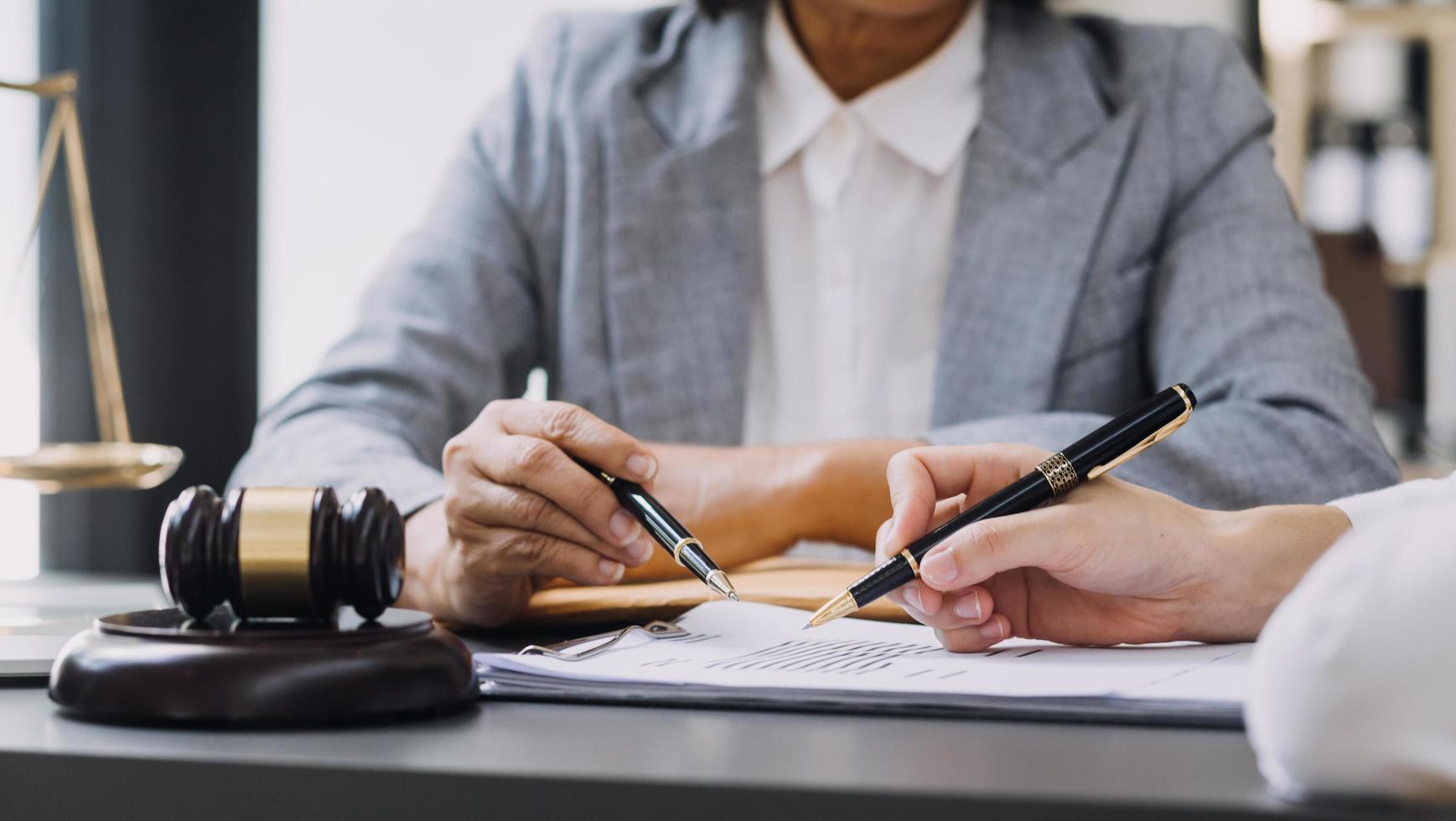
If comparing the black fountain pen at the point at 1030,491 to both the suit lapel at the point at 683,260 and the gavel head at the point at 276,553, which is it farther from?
the suit lapel at the point at 683,260

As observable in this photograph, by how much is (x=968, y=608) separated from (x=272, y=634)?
0.29m

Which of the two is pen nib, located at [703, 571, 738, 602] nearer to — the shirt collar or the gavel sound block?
the gavel sound block

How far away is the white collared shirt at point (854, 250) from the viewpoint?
1272 millimetres

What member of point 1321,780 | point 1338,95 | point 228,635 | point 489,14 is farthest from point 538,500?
point 1338,95

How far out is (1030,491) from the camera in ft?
1.85

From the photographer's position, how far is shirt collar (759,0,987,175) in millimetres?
1285

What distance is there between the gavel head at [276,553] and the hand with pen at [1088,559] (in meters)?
0.22

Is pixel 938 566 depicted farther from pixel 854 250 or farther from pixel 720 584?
pixel 854 250

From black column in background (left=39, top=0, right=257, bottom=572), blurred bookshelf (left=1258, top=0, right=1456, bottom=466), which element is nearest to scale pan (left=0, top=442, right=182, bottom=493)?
black column in background (left=39, top=0, right=257, bottom=572)

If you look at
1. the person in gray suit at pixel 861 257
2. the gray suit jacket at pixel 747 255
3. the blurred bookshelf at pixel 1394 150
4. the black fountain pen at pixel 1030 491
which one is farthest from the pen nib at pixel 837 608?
the blurred bookshelf at pixel 1394 150

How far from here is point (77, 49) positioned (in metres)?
1.92

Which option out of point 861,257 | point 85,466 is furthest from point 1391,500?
point 85,466

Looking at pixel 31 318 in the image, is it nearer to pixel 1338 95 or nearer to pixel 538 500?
pixel 538 500

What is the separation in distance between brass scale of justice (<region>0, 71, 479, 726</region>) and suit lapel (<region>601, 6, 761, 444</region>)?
686 mm
